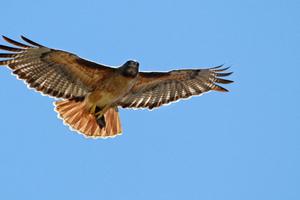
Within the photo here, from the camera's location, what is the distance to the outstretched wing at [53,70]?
53.2ft

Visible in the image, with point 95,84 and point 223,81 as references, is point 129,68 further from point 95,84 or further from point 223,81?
point 223,81

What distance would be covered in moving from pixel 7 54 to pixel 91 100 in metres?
1.84

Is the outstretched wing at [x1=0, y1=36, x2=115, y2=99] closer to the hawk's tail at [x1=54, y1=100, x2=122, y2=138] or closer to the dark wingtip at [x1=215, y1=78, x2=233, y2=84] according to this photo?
the hawk's tail at [x1=54, y1=100, x2=122, y2=138]

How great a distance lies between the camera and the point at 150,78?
1708 cm

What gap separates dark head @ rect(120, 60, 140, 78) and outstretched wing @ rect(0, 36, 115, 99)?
0.30 m

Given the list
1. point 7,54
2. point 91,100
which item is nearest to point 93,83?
point 91,100

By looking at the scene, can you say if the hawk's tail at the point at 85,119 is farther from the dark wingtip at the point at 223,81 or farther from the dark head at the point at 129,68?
the dark wingtip at the point at 223,81

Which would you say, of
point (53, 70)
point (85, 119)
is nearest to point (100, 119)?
point (85, 119)

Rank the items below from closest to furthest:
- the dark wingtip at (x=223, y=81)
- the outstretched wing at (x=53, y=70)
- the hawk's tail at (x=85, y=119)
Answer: the outstretched wing at (x=53, y=70) < the hawk's tail at (x=85, y=119) < the dark wingtip at (x=223, y=81)

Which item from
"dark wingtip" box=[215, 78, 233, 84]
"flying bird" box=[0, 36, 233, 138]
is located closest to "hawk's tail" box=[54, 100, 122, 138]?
"flying bird" box=[0, 36, 233, 138]

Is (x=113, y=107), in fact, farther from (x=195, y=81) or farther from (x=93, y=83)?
A: (x=195, y=81)

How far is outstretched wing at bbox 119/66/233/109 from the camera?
17312 mm

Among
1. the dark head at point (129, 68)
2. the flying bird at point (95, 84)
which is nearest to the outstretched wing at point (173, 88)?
the flying bird at point (95, 84)

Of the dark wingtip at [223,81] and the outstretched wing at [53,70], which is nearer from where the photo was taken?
the outstretched wing at [53,70]
